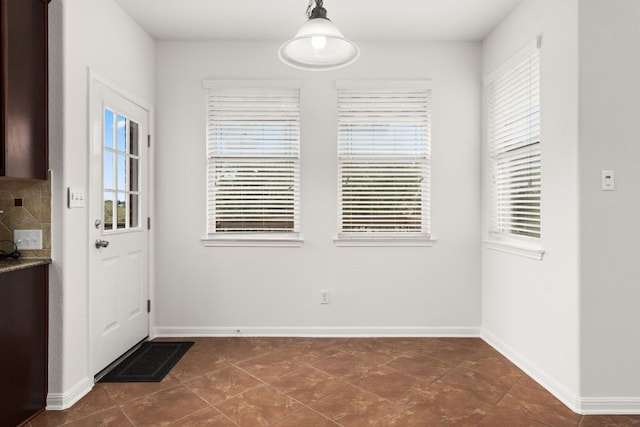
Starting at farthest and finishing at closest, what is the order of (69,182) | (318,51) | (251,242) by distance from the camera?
(251,242) → (69,182) → (318,51)

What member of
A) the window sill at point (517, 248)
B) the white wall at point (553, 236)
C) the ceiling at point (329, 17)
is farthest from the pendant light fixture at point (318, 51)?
the window sill at point (517, 248)

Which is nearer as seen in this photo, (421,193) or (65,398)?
(65,398)

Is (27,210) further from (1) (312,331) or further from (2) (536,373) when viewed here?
(2) (536,373)

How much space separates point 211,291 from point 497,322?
271 cm

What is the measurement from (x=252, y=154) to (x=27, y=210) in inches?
74.8

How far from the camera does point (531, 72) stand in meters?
2.96

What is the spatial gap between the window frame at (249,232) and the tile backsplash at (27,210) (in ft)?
4.85

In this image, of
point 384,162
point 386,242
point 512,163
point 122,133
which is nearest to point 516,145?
point 512,163

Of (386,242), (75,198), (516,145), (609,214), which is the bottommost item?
(386,242)

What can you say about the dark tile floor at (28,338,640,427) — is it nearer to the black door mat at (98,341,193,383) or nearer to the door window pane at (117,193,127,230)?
the black door mat at (98,341,193,383)

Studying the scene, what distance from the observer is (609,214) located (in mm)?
2385

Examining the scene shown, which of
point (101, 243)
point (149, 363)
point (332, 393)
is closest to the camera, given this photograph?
point (332, 393)

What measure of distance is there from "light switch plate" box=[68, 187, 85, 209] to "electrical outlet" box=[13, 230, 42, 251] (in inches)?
9.9

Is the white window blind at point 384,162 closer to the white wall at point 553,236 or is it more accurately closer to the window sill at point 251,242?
the window sill at point 251,242
